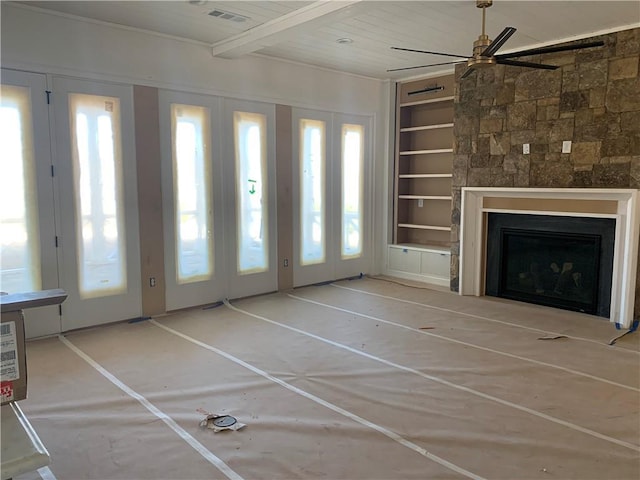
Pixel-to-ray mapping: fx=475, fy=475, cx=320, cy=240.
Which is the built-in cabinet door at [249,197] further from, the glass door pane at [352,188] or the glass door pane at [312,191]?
the glass door pane at [352,188]

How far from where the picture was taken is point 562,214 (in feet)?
17.7

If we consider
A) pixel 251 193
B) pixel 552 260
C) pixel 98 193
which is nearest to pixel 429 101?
pixel 552 260

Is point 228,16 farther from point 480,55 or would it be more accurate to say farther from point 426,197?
point 426,197

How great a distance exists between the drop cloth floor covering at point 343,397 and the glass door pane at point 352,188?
2.10 meters

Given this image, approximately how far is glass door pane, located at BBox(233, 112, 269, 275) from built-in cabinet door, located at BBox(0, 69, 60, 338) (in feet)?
6.81

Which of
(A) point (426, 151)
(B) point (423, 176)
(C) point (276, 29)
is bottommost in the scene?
(B) point (423, 176)

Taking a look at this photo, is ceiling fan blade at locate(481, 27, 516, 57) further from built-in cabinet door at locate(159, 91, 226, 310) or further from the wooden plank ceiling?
built-in cabinet door at locate(159, 91, 226, 310)

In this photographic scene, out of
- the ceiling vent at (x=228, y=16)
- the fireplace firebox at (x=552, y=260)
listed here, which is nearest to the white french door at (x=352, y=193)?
the fireplace firebox at (x=552, y=260)

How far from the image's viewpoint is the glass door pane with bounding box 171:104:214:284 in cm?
531

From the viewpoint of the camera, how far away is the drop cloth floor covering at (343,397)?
8.33 feet

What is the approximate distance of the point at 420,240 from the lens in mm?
7555

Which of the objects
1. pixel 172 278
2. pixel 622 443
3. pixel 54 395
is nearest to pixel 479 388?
pixel 622 443

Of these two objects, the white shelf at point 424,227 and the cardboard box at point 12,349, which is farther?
the white shelf at point 424,227

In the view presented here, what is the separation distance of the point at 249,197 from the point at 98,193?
179cm
